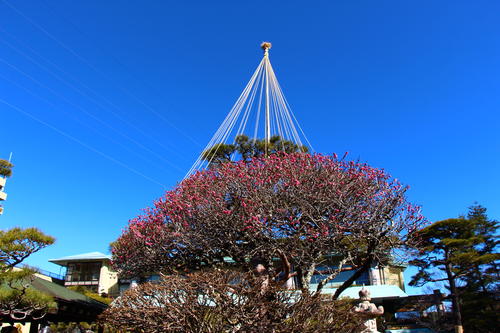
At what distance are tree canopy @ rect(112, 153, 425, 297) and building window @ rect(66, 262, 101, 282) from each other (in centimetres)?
2272

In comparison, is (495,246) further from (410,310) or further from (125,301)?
(125,301)

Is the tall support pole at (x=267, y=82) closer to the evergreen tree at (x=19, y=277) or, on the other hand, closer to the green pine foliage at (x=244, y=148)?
the green pine foliage at (x=244, y=148)

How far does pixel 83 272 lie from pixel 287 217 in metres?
27.5

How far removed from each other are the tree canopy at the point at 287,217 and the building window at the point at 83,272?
74.5ft

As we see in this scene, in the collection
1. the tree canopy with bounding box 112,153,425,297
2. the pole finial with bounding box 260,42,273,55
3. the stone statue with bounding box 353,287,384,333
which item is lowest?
the stone statue with bounding box 353,287,384,333

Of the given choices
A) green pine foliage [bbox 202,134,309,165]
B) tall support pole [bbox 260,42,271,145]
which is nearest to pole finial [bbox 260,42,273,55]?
tall support pole [bbox 260,42,271,145]

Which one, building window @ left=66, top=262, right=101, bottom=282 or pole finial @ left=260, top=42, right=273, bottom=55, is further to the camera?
building window @ left=66, top=262, right=101, bottom=282

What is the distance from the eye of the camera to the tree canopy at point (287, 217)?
424 inches

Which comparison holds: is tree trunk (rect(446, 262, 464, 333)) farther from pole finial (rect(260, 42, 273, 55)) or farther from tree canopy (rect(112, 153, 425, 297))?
pole finial (rect(260, 42, 273, 55))

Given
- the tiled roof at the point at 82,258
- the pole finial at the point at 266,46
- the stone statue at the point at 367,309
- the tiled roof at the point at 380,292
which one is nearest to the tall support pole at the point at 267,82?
the pole finial at the point at 266,46

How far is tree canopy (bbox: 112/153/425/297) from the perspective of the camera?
1078 cm

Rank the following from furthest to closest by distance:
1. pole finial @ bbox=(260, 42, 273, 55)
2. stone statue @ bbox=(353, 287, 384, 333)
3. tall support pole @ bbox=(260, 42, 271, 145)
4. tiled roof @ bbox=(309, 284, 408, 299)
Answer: tiled roof @ bbox=(309, 284, 408, 299)
pole finial @ bbox=(260, 42, 273, 55)
tall support pole @ bbox=(260, 42, 271, 145)
stone statue @ bbox=(353, 287, 384, 333)

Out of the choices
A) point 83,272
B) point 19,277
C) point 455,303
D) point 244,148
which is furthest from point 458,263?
point 83,272

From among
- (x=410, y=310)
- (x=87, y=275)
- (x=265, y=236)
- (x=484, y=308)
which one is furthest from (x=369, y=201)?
(x=87, y=275)
